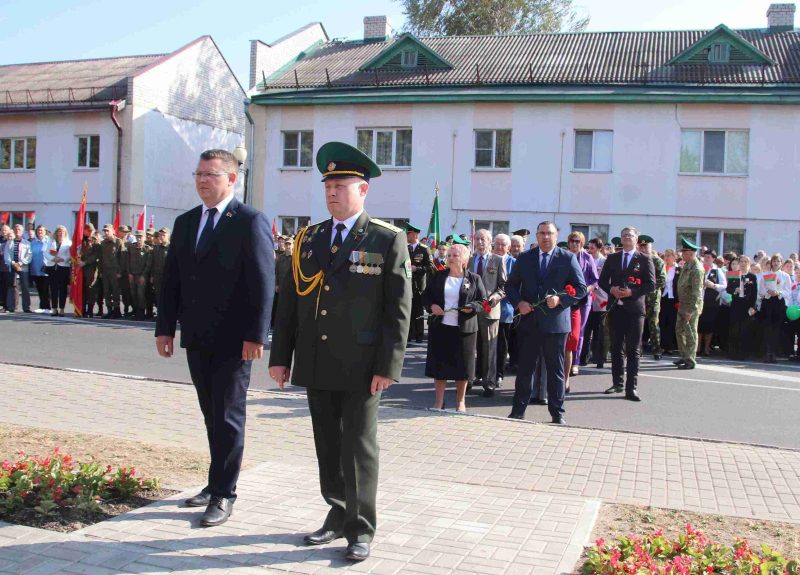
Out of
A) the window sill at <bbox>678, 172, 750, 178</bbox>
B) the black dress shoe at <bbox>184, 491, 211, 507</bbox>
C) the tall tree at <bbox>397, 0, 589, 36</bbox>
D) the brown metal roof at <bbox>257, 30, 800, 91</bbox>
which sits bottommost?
the black dress shoe at <bbox>184, 491, 211, 507</bbox>

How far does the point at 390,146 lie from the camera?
27969 mm

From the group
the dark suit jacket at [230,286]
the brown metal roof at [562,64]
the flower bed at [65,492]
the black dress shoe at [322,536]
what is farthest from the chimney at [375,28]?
the black dress shoe at [322,536]

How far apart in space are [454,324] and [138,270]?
38.0 ft

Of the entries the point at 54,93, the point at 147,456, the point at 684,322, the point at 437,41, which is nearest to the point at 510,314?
the point at 684,322

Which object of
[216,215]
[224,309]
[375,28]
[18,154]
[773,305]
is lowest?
[773,305]

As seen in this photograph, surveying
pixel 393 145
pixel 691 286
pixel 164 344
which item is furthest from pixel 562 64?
pixel 164 344

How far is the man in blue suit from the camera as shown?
29.2 feet

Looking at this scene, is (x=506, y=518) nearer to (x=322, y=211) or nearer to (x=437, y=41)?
(x=322, y=211)

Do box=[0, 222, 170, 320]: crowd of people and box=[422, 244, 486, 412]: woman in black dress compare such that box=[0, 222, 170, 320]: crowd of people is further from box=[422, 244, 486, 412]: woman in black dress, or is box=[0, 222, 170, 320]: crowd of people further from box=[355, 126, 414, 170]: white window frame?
box=[422, 244, 486, 412]: woman in black dress

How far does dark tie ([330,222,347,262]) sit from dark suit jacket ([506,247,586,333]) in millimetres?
4473

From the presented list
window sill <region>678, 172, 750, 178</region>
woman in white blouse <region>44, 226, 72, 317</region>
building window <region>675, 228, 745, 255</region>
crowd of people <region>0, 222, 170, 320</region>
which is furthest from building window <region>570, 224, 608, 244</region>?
woman in white blouse <region>44, 226, 72, 317</region>

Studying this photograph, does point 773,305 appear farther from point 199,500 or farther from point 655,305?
point 199,500

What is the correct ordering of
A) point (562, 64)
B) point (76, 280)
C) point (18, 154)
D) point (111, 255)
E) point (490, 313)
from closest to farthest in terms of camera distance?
point (490, 313) → point (111, 255) → point (76, 280) → point (562, 64) → point (18, 154)

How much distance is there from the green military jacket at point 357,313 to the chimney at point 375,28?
29897mm
